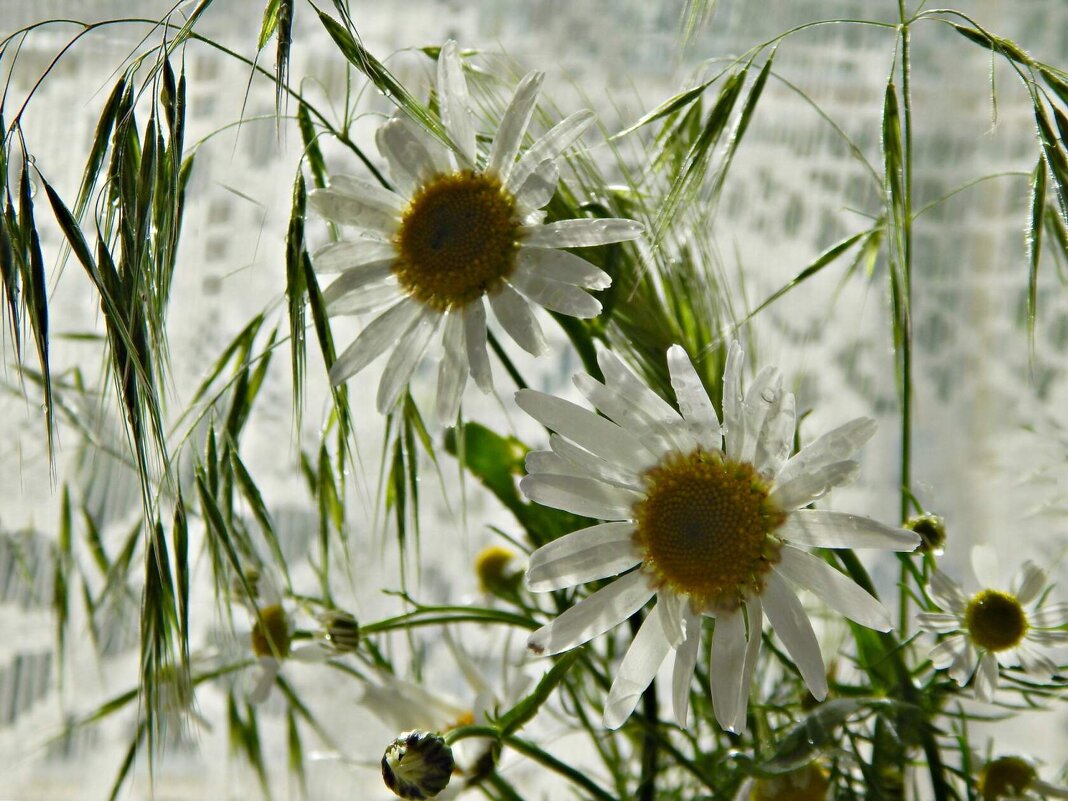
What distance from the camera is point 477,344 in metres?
0.38

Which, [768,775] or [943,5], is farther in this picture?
[943,5]

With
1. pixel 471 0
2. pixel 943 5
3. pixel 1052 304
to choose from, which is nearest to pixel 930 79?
pixel 943 5

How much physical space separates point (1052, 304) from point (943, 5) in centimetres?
25

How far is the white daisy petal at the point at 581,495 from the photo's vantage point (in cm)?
34

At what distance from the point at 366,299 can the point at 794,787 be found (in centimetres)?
26

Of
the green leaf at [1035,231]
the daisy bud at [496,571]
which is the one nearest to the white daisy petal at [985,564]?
the green leaf at [1035,231]

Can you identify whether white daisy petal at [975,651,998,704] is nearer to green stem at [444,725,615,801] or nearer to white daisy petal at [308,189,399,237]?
green stem at [444,725,615,801]

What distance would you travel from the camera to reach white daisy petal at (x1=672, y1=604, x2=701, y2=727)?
0.34 m

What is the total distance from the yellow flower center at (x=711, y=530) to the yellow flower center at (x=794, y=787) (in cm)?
11

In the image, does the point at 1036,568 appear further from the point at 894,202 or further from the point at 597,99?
the point at 597,99

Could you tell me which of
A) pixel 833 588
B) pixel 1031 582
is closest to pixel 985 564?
pixel 1031 582

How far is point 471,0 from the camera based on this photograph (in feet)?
2.45

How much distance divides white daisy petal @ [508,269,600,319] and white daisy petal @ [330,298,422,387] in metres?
0.05

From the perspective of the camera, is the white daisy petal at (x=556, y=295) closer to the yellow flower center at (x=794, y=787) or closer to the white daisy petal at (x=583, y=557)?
the white daisy petal at (x=583, y=557)
